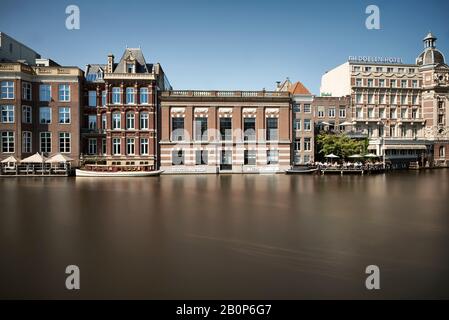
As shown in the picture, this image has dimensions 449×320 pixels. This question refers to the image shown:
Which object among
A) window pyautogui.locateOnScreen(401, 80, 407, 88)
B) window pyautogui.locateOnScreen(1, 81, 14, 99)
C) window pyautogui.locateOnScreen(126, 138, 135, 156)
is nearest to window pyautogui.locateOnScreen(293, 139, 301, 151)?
window pyautogui.locateOnScreen(126, 138, 135, 156)

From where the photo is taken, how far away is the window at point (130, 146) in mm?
42169

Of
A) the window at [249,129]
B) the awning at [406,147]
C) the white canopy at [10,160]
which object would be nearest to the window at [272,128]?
the window at [249,129]

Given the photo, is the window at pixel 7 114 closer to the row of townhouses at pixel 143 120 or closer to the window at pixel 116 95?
the row of townhouses at pixel 143 120

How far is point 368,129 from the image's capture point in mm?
54281

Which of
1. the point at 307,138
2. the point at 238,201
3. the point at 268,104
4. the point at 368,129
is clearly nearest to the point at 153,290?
the point at 238,201

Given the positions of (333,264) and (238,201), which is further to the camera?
(238,201)

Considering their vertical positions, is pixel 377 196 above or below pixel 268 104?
below

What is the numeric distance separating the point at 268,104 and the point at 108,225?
36.9 metres

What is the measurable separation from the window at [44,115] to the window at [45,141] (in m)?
1.84

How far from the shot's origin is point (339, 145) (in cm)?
4522

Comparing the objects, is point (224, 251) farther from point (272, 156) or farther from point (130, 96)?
point (130, 96)

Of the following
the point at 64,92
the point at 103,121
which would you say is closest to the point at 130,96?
the point at 103,121

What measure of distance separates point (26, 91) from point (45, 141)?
7.75m
